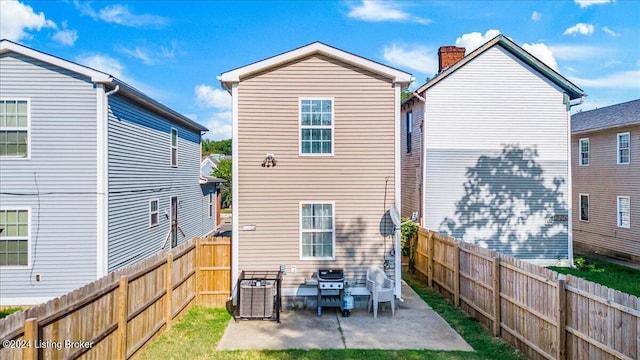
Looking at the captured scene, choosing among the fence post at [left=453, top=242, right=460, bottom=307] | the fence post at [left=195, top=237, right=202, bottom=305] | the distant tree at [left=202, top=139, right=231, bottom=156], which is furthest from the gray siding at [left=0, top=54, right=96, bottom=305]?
the distant tree at [left=202, top=139, right=231, bottom=156]

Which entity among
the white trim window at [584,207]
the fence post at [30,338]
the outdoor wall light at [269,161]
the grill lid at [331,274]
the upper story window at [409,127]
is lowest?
the grill lid at [331,274]

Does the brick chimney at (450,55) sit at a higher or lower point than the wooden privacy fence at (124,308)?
higher

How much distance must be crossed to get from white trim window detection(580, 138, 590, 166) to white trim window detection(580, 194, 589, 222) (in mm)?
1500

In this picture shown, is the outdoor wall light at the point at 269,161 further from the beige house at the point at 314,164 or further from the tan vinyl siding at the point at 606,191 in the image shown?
the tan vinyl siding at the point at 606,191

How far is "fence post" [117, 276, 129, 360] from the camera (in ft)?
18.9

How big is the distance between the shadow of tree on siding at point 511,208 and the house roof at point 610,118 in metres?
4.20

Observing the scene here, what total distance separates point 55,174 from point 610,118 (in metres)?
20.3

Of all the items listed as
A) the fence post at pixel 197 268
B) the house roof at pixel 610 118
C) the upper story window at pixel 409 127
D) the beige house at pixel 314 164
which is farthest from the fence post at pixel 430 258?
the house roof at pixel 610 118

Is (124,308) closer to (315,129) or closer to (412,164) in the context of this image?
(315,129)

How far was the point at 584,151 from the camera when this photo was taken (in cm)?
1798

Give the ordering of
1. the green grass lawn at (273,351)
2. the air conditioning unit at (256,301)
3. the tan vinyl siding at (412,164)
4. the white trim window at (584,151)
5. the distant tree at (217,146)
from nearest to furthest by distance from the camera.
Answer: the green grass lawn at (273,351)
the air conditioning unit at (256,301)
the tan vinyl siding at (412,164)
the white trim window at (584,151)
the distant tree at (217,146)

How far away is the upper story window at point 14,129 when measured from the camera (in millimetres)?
9703

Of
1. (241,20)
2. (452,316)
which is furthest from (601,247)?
(241,20)

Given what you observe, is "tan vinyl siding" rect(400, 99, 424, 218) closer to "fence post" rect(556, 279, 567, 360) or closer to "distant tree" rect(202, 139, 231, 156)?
"fence post" rect(556, 279, 567, 360)
